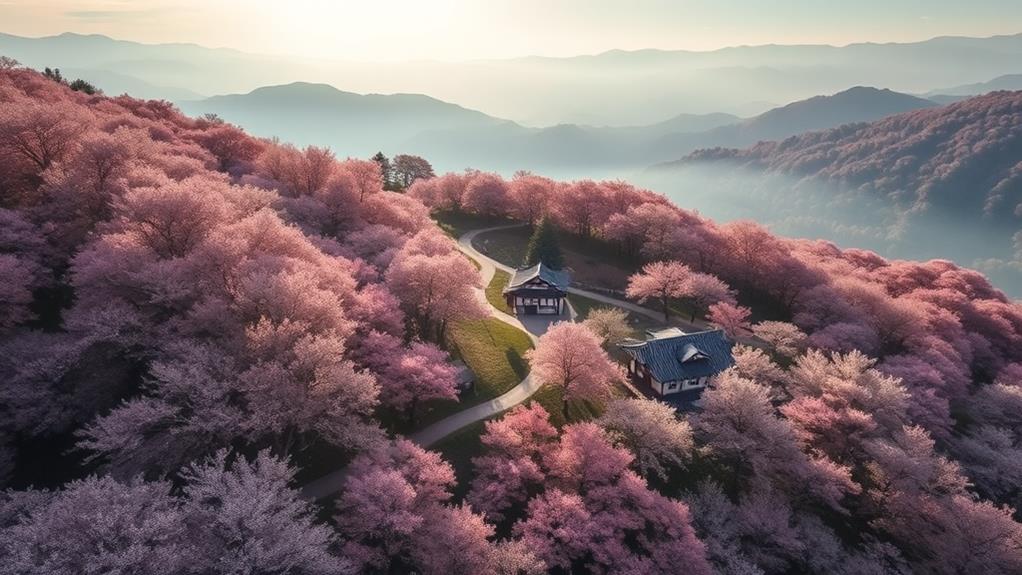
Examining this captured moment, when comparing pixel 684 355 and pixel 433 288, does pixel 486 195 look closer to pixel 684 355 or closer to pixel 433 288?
pixel 433 288

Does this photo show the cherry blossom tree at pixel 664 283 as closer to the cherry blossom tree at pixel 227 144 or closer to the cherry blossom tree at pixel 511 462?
the cherry blossom tree at pixel 511 462

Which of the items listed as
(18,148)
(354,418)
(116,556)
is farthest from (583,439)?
(18,148)

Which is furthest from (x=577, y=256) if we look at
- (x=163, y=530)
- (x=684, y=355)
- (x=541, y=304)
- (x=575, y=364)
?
(x=163, y=530)

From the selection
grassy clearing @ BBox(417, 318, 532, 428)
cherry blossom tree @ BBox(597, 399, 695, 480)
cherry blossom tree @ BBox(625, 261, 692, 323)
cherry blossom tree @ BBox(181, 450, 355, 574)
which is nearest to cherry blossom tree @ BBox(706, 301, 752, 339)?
cherry blossom tree @ BBox(625, 261, 692, 323)

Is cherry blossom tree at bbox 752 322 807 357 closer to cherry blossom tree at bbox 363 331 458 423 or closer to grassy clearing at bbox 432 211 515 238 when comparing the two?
cherry blossom tree at bbox 363 331 458 423

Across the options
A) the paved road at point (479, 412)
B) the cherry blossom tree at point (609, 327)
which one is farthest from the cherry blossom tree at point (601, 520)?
the cherry blossom tree at point (609, 327)

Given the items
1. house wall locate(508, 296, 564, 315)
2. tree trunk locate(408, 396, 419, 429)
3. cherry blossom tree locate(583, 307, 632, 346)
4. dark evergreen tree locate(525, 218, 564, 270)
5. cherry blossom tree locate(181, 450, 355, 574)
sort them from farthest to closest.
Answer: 1. dark evergreen tree locate(525, 218, 564, 270)
2. house wall locate(508, 296, 564, 315)
3. cherry blossom tree locate(583, 307, 632, 346)
4. tree trunk locate(408, 396, 419, 429)
5. cherry blossom tree locate(181, 450, 355, 574)

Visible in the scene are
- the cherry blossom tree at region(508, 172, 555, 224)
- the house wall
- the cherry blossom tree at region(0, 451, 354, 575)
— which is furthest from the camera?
the cherry blossom tree at region(508, 172, 555, 224)
